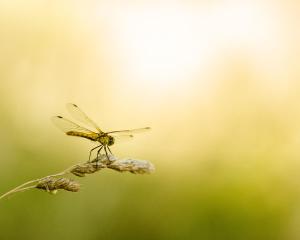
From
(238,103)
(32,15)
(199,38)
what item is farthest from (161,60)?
(32,15)

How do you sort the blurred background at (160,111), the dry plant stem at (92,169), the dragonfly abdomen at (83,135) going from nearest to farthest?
1. the dry plant stem at (92,169)
2. the dragonfly abdomen at (83,135)
3. the blurred background at (160,111)

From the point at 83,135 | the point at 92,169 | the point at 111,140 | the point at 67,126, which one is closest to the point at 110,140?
the point at 111,140

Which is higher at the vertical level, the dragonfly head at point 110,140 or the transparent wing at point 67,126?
the transparent wing at point 67,126

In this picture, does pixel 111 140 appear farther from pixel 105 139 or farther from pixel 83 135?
pixel 83 135

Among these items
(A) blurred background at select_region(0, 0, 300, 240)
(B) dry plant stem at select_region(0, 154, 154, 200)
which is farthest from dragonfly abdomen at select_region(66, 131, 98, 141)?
(A) blurred background at select_region(0, 0, 300, 240)

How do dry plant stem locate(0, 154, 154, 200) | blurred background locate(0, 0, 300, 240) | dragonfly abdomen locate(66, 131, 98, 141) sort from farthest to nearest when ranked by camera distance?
blurred background locate(0, 0, 300, 240)
dragonfly abdomen locate(66, 131, 98, 141)
dry plant stem locate(0, 154, 154, 200)

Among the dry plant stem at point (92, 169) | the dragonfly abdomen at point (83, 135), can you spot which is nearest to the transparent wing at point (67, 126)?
the dragonfly abdomen at point (83, 135)

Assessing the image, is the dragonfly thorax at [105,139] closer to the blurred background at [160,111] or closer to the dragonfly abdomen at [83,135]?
the dragonfly abdomen at [83,135]

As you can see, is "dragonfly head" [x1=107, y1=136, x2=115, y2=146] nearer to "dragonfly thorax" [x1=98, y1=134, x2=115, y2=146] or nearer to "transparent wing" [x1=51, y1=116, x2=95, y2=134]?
"dragonfly thorax" [x1=98, y1=134, x2=115, y2=146]
